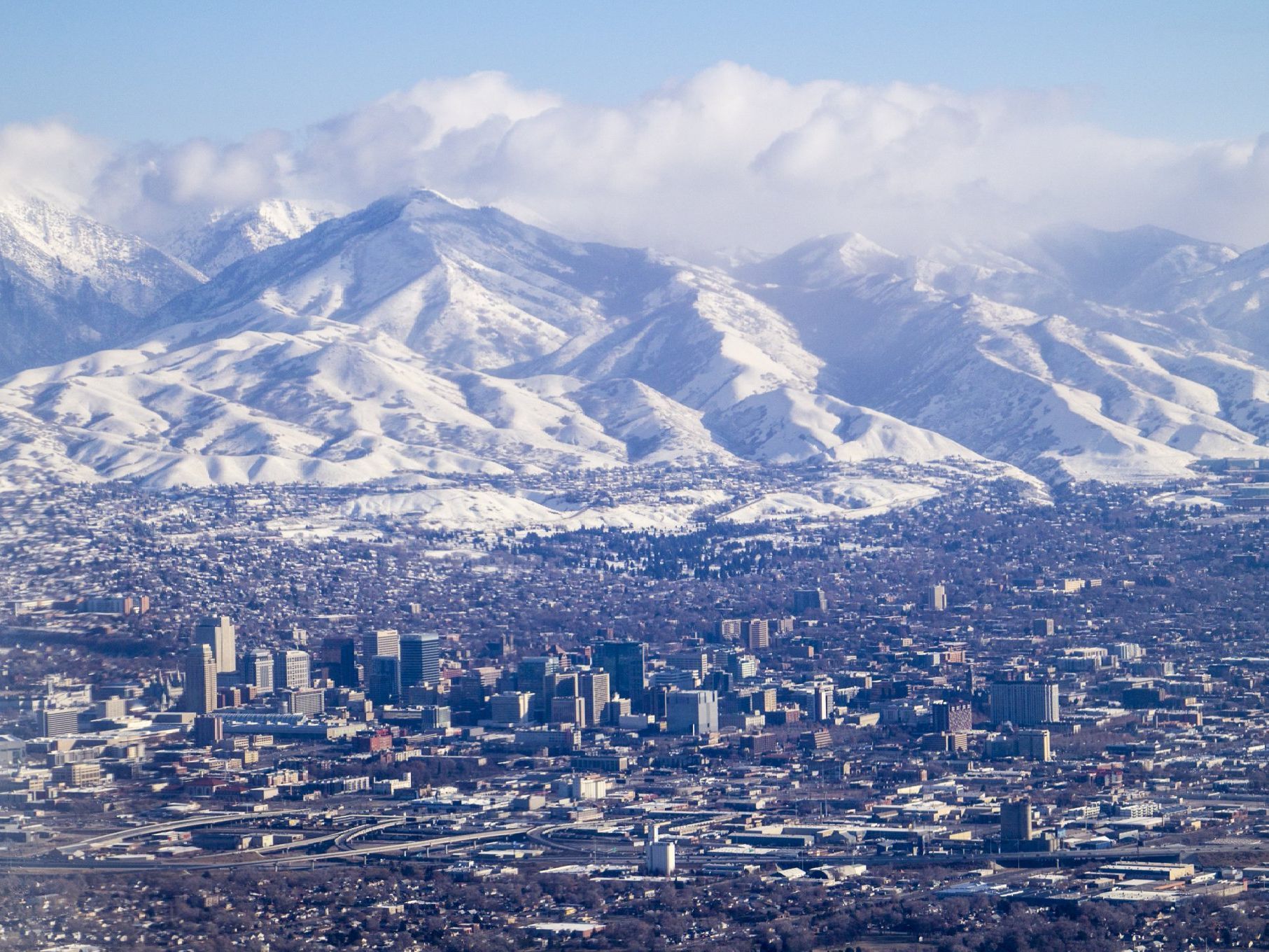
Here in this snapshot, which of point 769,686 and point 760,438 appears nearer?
point 769,686

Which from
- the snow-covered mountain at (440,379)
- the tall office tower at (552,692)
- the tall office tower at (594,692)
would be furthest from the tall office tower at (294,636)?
the snow-covered mountain at (440,379)

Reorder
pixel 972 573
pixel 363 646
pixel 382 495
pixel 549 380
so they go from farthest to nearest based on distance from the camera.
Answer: pixel 549 380 < pixel 382 495 < pixel 972 573 < pixel 363 646

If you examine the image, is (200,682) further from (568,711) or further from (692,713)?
(692,713)

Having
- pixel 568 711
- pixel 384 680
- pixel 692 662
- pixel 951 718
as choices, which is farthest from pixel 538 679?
pixel 951 718

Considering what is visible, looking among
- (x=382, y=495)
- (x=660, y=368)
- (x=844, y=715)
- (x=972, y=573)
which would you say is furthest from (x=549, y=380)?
(x=844, y=715)

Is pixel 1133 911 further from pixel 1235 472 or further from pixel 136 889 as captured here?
pixel 1235 472

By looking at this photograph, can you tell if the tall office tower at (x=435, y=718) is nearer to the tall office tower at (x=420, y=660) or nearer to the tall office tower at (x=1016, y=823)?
the tall office tower at (x=420, y=660)
